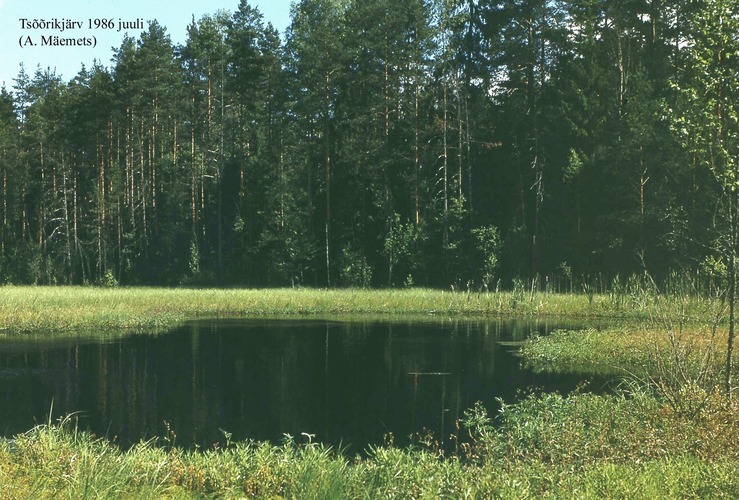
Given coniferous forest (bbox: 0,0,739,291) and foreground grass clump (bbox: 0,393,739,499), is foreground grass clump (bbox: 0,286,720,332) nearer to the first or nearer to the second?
coniferous forest (bbox: 0,0,739,291)

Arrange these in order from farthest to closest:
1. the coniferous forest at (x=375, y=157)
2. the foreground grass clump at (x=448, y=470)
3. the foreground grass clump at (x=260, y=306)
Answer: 1. the coniferous forest at (x=375, y=157)
2. the foreground grass clump at (x=260, y=306)
3. the foreground grass clump at (x=448, y=470)

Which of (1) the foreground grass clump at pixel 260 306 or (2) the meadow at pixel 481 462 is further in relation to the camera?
(1) the foreground grass clump at pixel 260 306

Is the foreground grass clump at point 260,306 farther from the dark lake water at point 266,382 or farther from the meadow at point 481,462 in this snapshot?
the meadow at point 481,462

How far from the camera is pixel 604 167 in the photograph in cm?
3862

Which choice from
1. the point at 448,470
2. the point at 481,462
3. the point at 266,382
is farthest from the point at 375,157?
the point at 448,470

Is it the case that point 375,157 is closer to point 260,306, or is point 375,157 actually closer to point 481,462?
point 260,306

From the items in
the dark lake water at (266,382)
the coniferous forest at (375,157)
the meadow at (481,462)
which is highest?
the coniferous forest at (375,157)

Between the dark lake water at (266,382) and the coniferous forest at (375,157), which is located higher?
the coniferous forest at (375,157)

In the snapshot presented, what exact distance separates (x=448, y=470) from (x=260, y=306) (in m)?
29.0

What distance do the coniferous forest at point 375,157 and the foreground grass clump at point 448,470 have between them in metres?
21.2

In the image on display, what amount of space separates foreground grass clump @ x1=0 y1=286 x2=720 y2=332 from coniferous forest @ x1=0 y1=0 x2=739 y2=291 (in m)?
4.27

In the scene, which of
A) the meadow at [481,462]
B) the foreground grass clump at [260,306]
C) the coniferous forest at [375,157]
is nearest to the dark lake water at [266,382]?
the meadow at [481,462]

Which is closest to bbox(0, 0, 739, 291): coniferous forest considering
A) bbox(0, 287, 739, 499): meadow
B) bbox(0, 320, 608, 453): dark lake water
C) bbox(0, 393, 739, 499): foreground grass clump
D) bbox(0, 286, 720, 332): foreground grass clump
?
bbox(0, 286, 720, 332): foreground grass clump

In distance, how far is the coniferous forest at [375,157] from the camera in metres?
39.2
